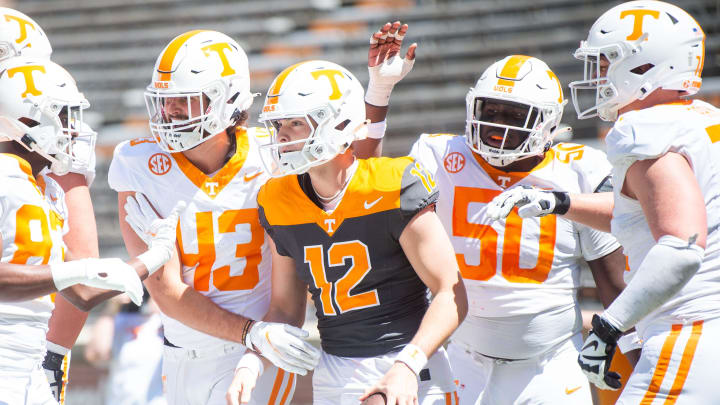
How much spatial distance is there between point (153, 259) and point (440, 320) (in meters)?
0.93

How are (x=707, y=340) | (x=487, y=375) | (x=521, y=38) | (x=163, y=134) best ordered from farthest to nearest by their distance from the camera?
(x=521, y=38) → (x=487, y=375) → (x=163, y=134) → (x=707, y=340)

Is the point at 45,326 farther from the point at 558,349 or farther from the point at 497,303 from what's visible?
the point at 558,349

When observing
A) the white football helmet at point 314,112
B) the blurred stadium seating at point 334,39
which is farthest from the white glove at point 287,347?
the blurred stadium seating at point 334,39

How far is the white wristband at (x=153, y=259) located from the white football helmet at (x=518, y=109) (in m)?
1.14

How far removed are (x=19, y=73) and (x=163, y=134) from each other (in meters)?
0.50

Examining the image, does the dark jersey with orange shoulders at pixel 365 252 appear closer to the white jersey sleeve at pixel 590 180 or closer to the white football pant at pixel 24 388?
the white jersey sleeve at pixel 590 180

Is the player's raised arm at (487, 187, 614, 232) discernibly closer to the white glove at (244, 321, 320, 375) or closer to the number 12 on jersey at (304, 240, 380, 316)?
the number 12 on jersey at (304, 240, 380, 316)

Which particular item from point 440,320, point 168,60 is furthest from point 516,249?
point 168,60

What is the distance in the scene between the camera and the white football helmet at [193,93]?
118 inches

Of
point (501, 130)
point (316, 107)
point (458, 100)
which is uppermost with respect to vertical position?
point (316, 107)

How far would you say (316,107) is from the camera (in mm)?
2725

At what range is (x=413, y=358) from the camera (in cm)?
246

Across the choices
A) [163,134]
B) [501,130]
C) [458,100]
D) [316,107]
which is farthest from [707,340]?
[458,100]

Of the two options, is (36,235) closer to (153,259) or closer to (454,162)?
(153,259)
